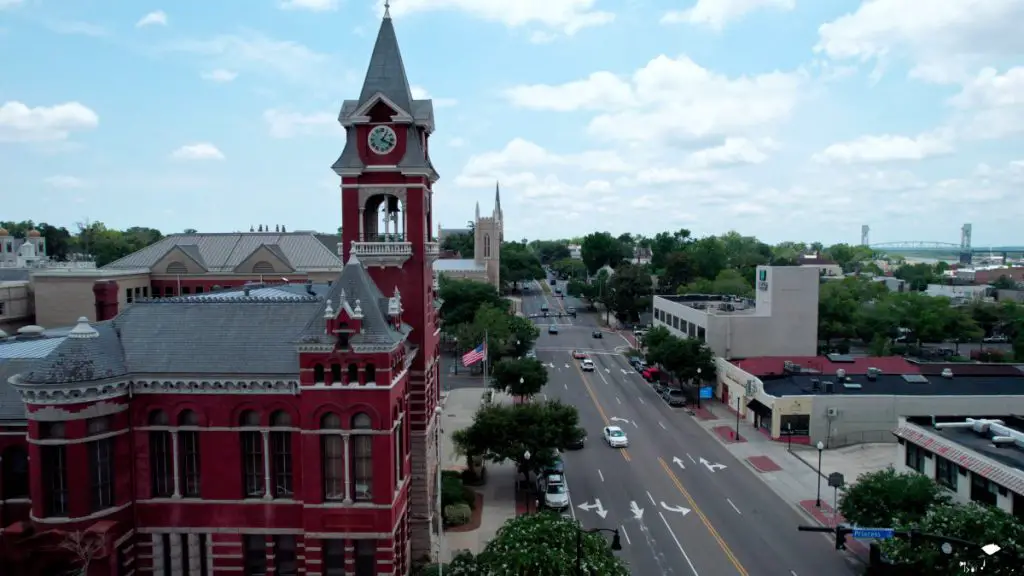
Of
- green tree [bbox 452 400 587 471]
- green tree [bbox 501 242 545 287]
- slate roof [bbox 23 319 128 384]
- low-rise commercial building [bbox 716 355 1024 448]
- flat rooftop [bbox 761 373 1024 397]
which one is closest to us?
slate roof [bbox 23 319 128 384]

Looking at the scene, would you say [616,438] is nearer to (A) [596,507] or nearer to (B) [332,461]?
(A) [596,507]

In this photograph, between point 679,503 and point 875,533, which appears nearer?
point 875,533

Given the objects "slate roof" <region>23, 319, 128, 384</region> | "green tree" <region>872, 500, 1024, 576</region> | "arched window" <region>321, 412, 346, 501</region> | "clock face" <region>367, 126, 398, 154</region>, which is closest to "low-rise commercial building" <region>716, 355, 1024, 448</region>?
"green tree" <region>872, 500, 1024, 576</region>

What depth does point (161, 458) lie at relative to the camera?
1139 inches

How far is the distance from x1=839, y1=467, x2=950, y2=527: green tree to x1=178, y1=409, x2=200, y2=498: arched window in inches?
1176

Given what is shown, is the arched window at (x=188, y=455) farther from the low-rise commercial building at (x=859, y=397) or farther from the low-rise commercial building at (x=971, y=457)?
the low-rise commercial building at (x=859, y=397)

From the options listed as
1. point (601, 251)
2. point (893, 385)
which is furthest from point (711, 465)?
point (601, 251)

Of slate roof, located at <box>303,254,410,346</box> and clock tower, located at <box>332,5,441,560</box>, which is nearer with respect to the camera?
slate roof, located at <box>303,254,410,346</box>

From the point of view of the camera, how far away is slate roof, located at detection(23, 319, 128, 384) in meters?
26.2

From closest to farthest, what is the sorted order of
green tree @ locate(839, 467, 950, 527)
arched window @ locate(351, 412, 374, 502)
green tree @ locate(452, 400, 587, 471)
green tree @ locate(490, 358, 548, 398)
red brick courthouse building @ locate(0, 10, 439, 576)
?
red brick courthouse building @ locate(0, 10, 439, 576) < arched window @ locate(351, 412, 374, 502) < green tree @ locate(839, 467, 950, 527) < green tree @ locate(452, 400, 587, 471) < green tree @ locate(490, 358, 548, 398)

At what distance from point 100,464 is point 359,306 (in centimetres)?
1195

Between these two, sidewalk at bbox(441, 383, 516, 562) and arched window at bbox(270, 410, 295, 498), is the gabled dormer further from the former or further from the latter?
sidewalk at bbox(441, 383, 516, 562)

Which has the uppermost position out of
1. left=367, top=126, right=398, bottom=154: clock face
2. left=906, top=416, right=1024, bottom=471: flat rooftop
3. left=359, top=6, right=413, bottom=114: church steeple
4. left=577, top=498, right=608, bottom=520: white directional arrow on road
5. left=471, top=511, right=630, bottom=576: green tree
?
left=359, top=6, right=413, bottom=114: church steeple

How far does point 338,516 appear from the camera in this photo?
27859 mm
